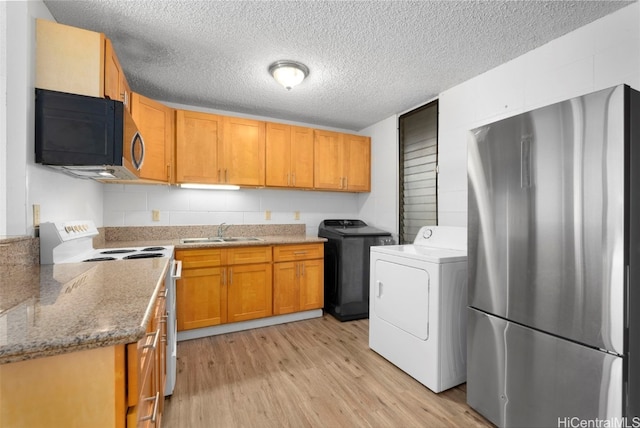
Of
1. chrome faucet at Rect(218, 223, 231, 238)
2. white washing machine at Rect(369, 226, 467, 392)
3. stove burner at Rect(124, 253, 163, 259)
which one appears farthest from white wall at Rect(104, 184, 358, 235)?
white washing machine at Rect(369, 226, 467, 392)

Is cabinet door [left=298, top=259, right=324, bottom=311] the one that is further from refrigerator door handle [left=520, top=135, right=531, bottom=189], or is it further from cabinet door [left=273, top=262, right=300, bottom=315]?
refrigerator door handle [left=520, top=135, right=531, bottom=189]

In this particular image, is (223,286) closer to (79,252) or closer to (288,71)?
(79,252)

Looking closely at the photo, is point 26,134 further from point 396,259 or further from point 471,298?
point 471,298

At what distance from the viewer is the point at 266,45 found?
203 cm

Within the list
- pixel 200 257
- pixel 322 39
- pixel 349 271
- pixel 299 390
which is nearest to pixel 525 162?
pixel 322 39

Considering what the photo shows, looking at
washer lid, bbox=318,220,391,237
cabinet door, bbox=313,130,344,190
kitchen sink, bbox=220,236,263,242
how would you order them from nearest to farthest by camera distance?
kitchen sink, bbox=220,236,263,242
washer lid, bbox=318,220,391,237
cabinet door, bbox=313,130,344,190

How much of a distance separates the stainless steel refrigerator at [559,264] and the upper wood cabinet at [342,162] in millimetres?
2055

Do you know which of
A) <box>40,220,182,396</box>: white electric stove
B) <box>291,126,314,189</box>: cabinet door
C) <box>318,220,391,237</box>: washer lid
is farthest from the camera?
<box>291,126,314,189</box>: cabinet door

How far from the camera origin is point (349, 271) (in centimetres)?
315

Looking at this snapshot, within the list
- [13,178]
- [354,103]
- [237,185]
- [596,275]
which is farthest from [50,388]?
[354,103]

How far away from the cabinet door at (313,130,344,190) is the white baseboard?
1.47 m

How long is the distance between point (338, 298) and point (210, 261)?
1386 mm

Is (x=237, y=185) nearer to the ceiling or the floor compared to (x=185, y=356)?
nearer to the ceiling

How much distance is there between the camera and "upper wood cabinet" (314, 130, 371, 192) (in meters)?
3.52
